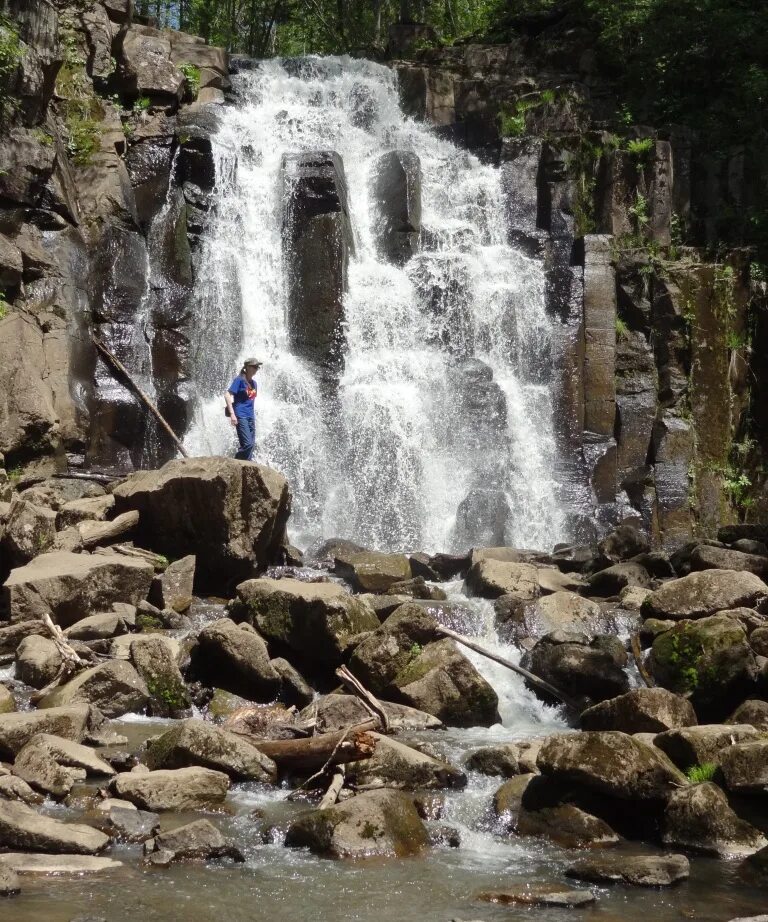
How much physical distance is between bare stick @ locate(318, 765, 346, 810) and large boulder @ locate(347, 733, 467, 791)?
0.36 ft

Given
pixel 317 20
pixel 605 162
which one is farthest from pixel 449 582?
pixel 317 20

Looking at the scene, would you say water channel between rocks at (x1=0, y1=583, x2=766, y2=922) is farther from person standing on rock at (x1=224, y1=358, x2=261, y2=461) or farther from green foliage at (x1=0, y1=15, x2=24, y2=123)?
green foliage at (x1=0, y1=15, x2=24, y2=123)

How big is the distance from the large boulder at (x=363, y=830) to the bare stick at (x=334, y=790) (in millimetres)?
309

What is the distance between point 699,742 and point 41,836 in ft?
14.8

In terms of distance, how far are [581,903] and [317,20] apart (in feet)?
123

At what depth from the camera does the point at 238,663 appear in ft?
32.1

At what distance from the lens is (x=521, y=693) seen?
10.7 m

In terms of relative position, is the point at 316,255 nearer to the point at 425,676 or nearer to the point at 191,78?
the point at 191,78

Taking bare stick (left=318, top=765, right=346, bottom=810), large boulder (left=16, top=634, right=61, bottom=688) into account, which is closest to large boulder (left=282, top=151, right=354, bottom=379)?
large boulder (left=16, top=634, right=61, bottom=688)

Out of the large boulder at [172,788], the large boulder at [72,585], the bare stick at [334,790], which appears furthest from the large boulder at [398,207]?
the large boulder at [172,788]

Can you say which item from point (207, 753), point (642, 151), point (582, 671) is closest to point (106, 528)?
point (207, 753)

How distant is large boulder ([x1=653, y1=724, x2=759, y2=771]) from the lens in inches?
301

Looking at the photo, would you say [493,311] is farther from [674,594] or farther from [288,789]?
[288,789]

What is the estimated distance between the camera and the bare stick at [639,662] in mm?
10234
